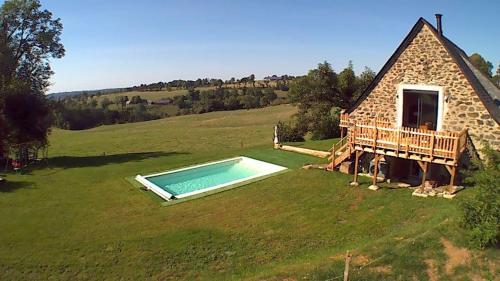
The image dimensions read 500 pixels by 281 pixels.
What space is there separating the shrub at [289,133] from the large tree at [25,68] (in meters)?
20.0

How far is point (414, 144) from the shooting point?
1482 cm

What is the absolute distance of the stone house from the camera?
14.8m

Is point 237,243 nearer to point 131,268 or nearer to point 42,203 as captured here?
point 131,268

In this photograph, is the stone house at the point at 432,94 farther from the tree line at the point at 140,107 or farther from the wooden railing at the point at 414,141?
the tree line at the point at 140,107

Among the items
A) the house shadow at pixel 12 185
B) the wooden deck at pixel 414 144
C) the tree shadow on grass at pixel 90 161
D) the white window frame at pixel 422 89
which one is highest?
the white window frame at pixel 422 89

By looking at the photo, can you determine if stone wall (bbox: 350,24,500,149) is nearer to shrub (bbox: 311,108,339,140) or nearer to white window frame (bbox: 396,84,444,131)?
white window frame (bbox: 396,84,444,131)

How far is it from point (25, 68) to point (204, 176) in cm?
1789

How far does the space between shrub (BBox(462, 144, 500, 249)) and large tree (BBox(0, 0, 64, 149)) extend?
26.6m

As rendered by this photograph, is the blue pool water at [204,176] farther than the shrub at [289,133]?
No

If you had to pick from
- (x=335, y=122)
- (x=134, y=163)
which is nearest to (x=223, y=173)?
(x=134, y=163)

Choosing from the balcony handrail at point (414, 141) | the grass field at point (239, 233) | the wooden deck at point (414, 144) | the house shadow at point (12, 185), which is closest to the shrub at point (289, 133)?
the grass field at point (239, 233)

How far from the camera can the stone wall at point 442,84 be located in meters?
14.7

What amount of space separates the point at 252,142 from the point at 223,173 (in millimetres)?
17741

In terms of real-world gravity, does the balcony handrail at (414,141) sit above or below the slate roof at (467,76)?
below
